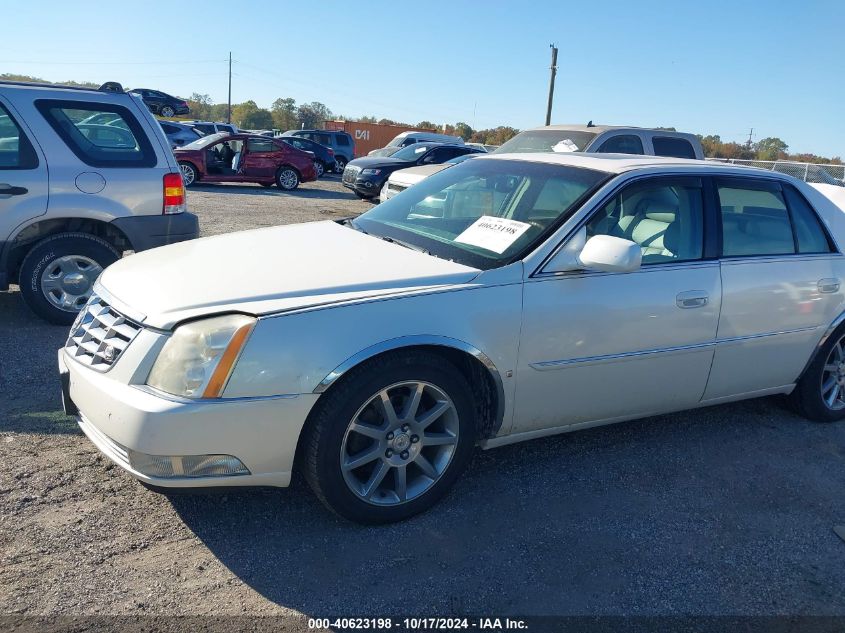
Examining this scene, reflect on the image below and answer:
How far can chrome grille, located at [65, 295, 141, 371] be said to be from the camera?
2.91m

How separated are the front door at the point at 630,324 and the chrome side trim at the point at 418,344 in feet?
0.34

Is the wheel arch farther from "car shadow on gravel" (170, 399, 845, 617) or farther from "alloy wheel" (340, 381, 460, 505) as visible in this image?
"alloy wheel" (340, 381, 460, 505)

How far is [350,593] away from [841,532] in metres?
2.38

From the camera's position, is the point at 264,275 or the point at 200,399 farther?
the point at 264,275

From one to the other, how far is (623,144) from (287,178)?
38.8ft

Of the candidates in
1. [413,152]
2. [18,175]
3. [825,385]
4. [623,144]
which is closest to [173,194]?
[18,175]

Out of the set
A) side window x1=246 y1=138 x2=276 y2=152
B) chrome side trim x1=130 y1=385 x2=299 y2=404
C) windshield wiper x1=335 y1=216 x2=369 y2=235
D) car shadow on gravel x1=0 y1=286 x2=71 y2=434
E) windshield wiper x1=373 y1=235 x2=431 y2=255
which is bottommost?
car shadow on gravel x1=0 y1=286 x2=71 y2=434

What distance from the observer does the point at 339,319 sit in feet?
9.37

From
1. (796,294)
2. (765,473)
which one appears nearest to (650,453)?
(765,473)

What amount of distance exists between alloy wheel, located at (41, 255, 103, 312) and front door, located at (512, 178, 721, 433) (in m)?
3.88

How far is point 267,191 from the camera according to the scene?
62.2 ft

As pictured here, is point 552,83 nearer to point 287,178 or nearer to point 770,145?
point 287,178

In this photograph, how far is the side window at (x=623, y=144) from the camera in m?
9.61

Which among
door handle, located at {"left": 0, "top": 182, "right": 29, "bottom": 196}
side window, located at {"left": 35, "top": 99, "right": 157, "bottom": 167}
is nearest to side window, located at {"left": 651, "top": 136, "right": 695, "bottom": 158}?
side window, located at {"left": 35, "top": 99, "right": 157, "bottom": 167}
